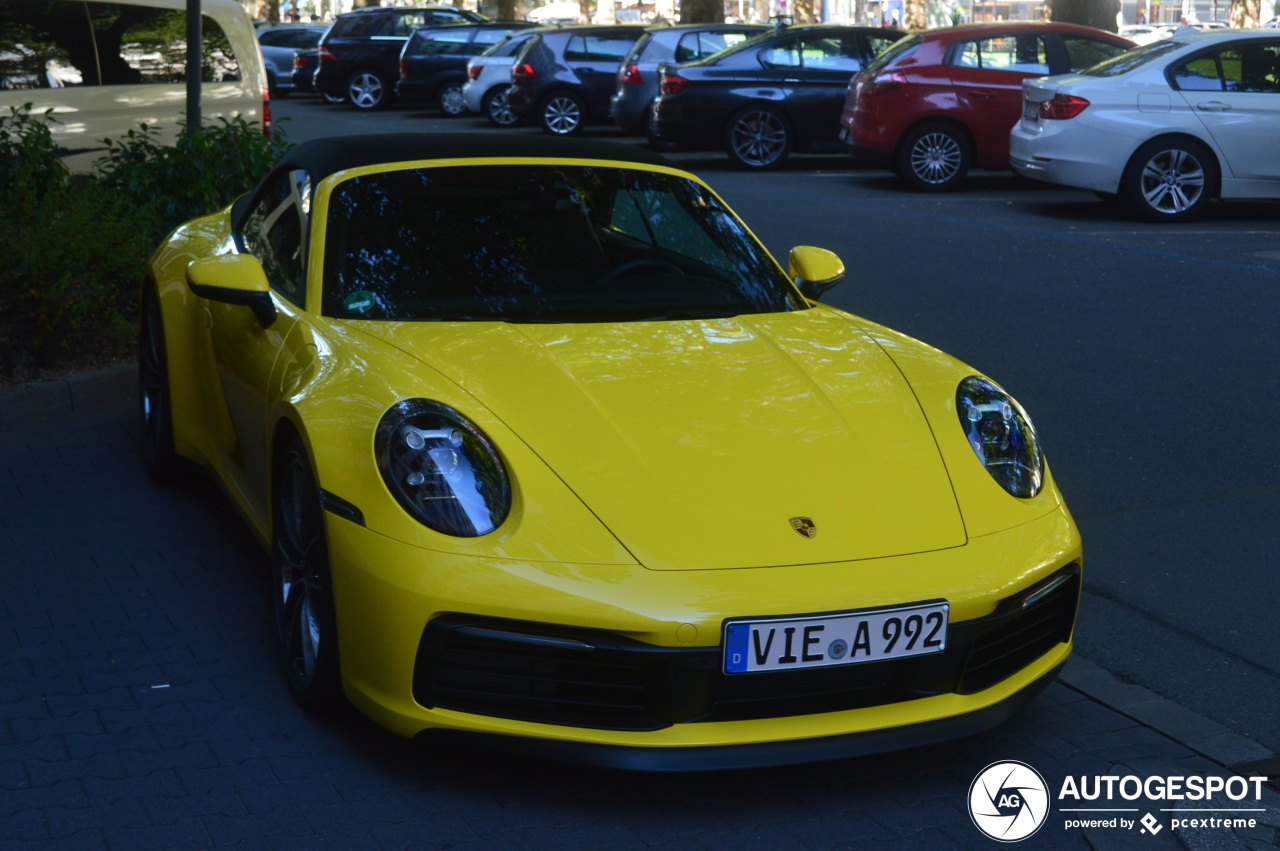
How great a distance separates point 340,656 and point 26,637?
130cm

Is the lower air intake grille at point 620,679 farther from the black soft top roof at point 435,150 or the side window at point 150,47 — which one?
the side window at point 150,47

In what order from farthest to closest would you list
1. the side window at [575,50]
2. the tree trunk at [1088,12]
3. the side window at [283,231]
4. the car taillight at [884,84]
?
the tree trunk at [1088,12] < the side window at [575,50] < the car taillight at [884,84] < the side window at [283,231]

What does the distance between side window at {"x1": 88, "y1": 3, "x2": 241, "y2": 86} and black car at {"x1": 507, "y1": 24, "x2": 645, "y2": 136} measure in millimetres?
11029

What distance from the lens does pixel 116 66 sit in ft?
33.7

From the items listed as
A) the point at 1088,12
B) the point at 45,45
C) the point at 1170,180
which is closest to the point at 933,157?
the point at 1170,180

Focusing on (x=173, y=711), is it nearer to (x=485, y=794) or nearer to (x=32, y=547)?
(x=485, y=794)

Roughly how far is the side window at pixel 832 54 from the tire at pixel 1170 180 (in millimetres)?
5666

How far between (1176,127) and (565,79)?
11448 millimetres

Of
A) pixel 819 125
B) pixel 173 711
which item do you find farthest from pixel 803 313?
pixel 819 125

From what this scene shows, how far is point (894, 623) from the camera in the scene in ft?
10.00

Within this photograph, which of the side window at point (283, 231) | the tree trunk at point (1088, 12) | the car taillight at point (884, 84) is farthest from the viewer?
the tree trunk at point (1088, 12)

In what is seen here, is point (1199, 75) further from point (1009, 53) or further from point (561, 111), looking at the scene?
point (561, 111)
